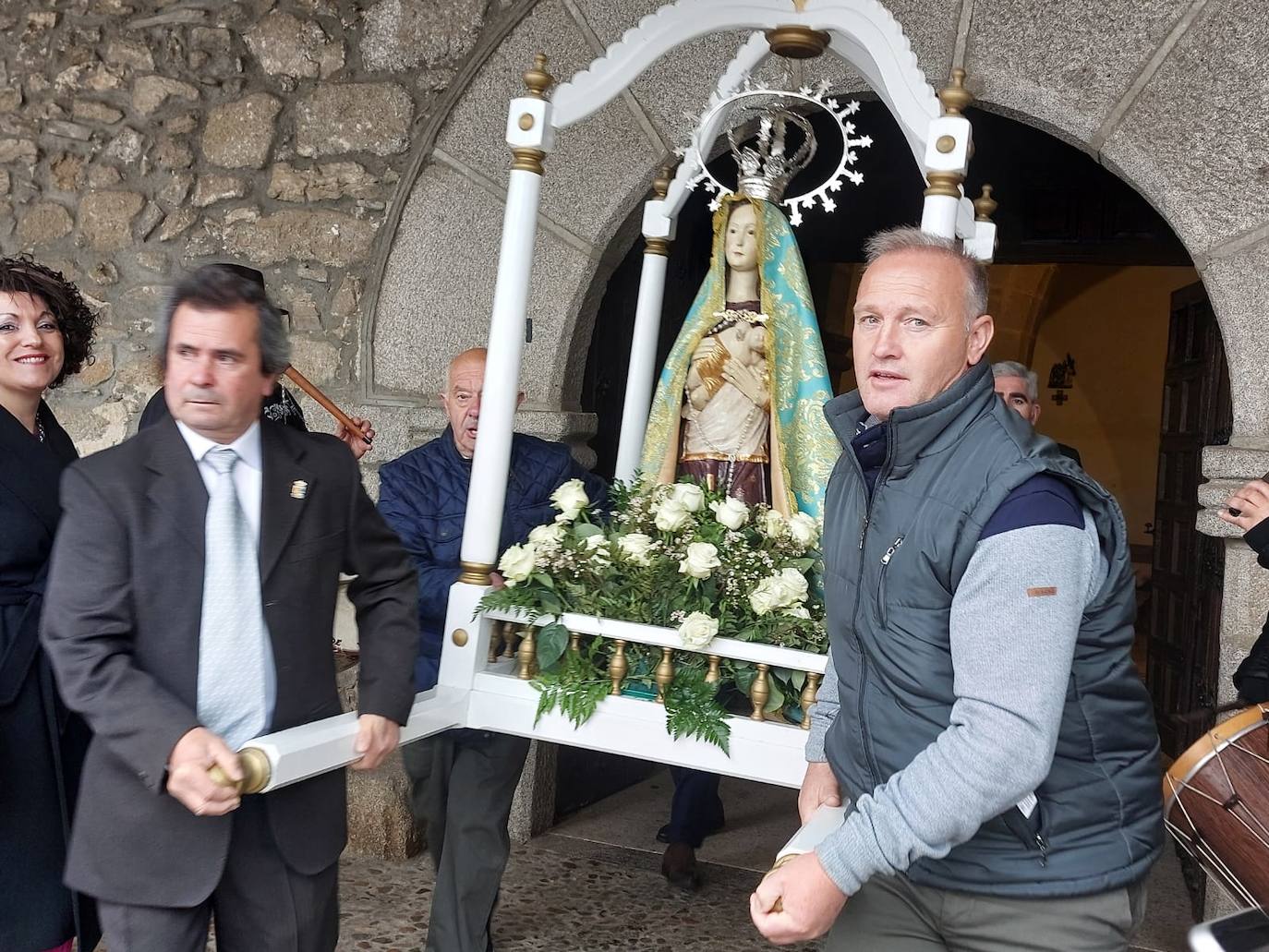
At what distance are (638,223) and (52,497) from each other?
2260 mm

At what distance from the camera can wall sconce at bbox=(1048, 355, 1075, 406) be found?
10.4m

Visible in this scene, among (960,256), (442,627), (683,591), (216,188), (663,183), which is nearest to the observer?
(960,256)

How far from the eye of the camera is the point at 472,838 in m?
3.04

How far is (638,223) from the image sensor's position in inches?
161

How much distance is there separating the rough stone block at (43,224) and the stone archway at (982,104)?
1.26m

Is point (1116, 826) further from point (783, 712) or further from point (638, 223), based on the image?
point (638, 223)

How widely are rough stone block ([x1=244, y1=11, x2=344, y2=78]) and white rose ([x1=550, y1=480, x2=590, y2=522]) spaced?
2066 mm

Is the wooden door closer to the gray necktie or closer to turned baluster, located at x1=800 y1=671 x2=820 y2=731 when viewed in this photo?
turned baluster, located at x1=800 y1=671 x2=820 y2=731

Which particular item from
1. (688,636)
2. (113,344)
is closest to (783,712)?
(688,636)

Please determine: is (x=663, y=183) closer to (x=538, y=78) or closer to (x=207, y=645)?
(x=538, y=78)

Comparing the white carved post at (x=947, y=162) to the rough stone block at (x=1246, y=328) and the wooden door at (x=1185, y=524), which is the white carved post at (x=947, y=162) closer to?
the rough stone block at (x=1246, y=328)

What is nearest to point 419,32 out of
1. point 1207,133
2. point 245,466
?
point 1207,133

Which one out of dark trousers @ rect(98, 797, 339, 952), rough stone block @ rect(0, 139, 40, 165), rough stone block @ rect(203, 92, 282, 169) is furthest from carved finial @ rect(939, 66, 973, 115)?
rough stone block @ rect(0, 139, 40, 165)

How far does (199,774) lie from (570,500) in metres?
1.37
